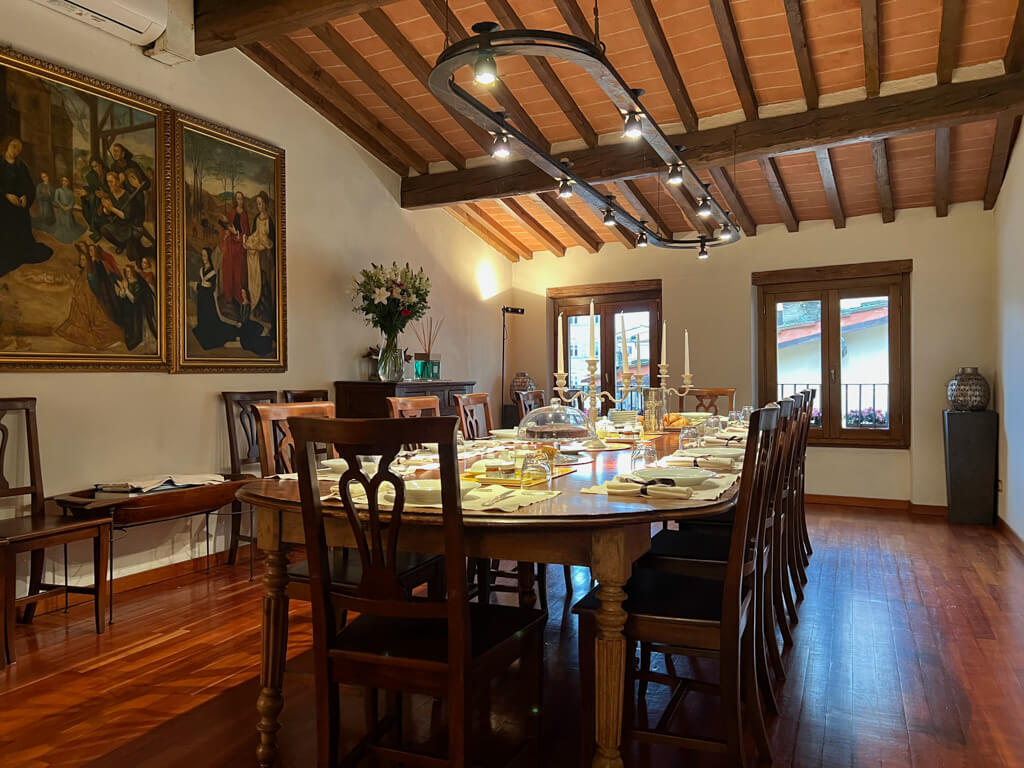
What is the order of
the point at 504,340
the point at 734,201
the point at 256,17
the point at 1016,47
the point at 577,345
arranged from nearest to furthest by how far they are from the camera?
the point at 256,17 → the point at 1016,47 → the point at 734,201 → the point at 504,340 → the point at 577,345

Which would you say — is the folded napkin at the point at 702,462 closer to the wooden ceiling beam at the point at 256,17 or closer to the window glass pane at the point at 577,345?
the wooden ceiling beam at the point at 256,17

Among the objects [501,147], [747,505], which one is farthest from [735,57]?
[747,505]

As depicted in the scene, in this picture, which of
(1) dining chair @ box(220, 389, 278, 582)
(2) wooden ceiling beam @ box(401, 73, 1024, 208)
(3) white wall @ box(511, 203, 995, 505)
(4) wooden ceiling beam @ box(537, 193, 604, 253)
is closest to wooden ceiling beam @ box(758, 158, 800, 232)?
(3) white wall @ box(511, 203, 995, 505)

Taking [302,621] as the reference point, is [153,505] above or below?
above

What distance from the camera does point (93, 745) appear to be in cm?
223

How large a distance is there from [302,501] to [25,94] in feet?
9.95

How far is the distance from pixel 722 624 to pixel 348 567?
47.9 inches

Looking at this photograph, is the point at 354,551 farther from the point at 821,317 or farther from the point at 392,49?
the point at 821,317

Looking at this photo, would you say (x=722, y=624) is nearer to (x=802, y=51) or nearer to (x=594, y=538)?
(x=594, y=538)

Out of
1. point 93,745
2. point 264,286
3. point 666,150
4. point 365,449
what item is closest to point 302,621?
point 93,745

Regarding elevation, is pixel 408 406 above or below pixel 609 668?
above

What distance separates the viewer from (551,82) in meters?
4.89

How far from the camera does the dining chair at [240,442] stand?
4.48 meters

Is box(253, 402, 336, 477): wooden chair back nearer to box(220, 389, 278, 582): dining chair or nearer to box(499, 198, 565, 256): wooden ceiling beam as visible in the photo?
box(220, 389, 278, 582): dining chair
